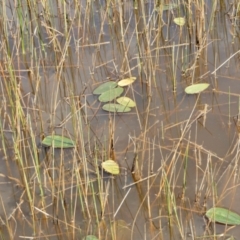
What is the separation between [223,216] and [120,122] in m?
0.76

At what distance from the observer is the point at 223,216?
191cm

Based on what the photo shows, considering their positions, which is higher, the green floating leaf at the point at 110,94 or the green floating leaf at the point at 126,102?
the green floating leaf at the point at 110,94

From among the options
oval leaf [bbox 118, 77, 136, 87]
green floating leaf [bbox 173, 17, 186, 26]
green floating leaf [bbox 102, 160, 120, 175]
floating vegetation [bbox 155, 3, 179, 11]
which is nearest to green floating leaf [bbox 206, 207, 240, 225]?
green floating leaf [bbox 102, 160, 120, 175]

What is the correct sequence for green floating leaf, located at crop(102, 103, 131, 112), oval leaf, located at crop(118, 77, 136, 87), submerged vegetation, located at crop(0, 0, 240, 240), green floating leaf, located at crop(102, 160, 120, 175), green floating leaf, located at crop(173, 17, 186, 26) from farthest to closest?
green floating leaf, located at crop(173, 17, 186, 26) < oval leaf, located at crop(118, 77, 136, 87) < green floating leaf, located at crop(102, 103, 131, 112) < green floating leaf, located at crop(102, 160, 120, 175) < submerged vegetation, located at crop(0, 0, 240, 240)

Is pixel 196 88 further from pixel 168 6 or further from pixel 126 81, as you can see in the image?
pixel 168 6

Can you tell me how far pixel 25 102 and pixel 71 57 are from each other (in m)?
0.45

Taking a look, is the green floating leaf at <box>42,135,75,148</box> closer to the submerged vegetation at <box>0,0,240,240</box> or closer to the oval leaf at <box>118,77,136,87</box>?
A: the submerged vegetation at <box>0,0,240,240</box>

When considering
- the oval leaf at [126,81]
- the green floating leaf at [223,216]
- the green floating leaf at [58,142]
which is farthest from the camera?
the oval leaf at [126,81]

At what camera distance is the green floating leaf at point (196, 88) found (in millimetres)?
2617

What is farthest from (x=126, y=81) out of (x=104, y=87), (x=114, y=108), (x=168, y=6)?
(x=168, y=6)

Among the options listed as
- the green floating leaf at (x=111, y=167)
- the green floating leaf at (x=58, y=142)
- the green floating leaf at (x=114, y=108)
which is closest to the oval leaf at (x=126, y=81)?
the green floating leaf at (x=114, y=108)

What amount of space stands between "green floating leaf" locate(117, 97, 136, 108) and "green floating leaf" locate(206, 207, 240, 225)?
781 mm

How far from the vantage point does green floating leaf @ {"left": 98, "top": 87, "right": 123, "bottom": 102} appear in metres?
2.63

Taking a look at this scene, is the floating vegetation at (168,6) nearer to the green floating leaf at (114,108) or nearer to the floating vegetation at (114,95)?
the floating vegetation at (114,95)
